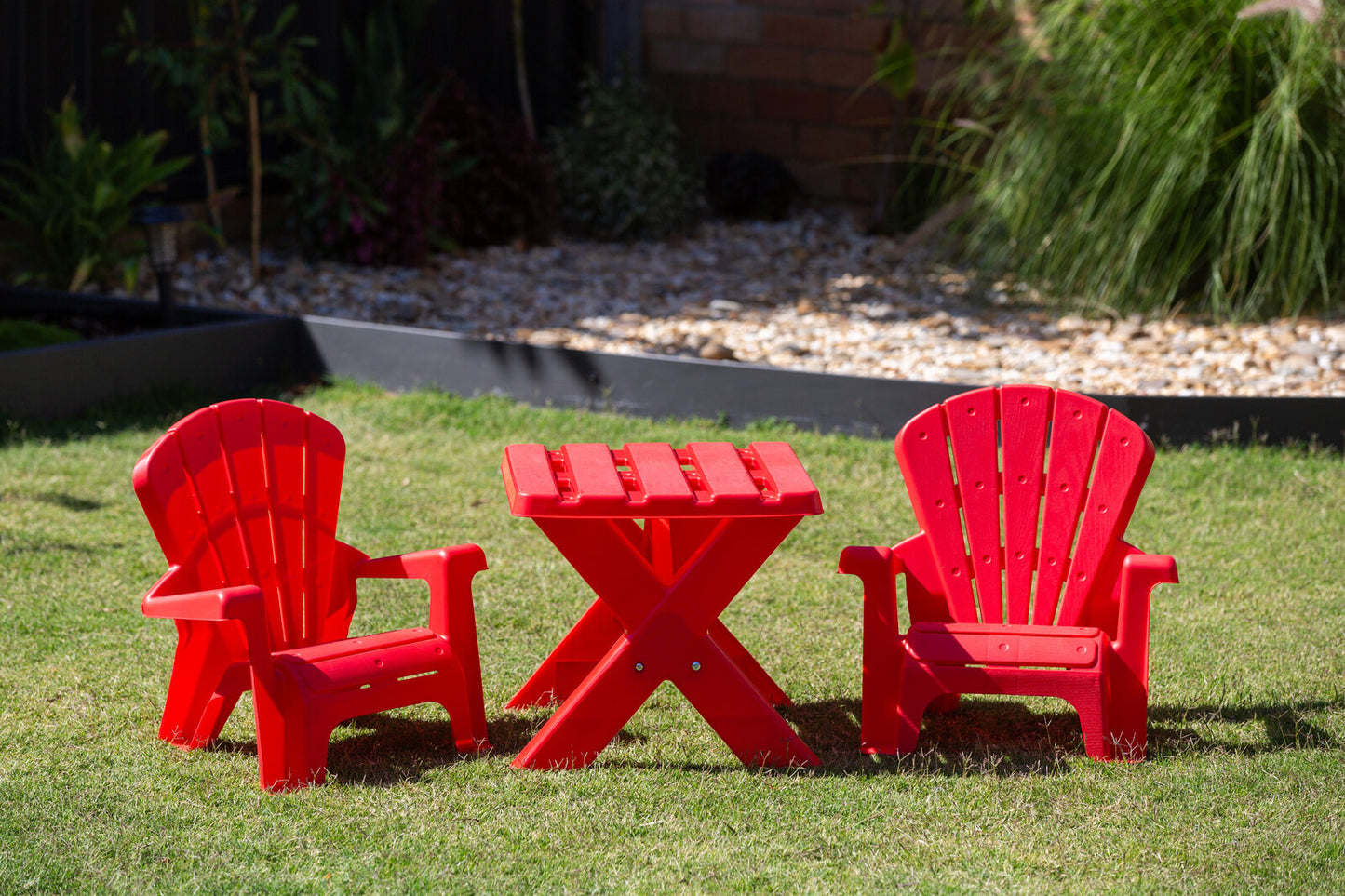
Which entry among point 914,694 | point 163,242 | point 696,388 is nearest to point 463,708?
point 914,694

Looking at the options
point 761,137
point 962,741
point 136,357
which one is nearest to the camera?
point 962,741

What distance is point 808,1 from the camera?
9695mm

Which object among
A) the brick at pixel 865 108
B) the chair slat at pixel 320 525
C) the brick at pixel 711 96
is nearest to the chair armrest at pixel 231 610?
the chair slat at pixel 320 525

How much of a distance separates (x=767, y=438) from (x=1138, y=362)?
1795 millimetres

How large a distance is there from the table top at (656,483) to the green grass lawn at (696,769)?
579 mm

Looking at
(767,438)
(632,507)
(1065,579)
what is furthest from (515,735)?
(767,438)

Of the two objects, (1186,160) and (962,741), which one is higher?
(1186,160)

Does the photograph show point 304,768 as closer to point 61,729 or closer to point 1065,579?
point 61,729

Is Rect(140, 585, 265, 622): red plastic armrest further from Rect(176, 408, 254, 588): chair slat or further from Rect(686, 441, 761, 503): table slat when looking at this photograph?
Rect(686, 441, 761, 503): table slat

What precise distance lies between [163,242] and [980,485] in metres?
4.32

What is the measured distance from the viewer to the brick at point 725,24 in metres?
9.95

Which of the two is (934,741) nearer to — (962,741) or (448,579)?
(962,741)

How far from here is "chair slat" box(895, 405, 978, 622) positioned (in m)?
3.13

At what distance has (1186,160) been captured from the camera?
5.87 meters
